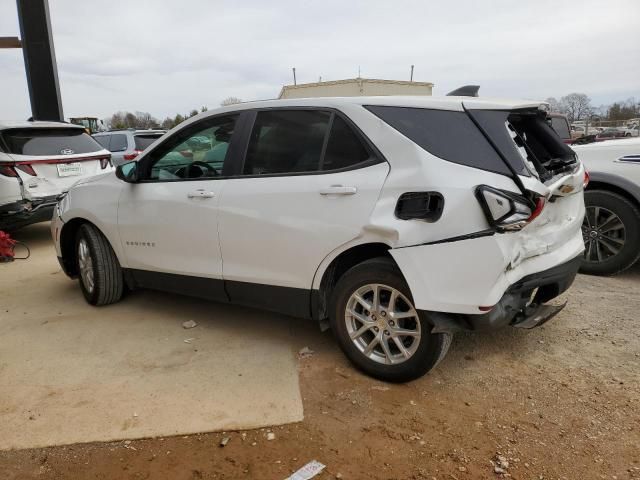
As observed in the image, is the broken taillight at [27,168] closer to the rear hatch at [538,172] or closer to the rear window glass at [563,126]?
the rear hatch at [538,172]

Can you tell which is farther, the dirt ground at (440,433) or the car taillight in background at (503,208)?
the car taillight in background at (503,208)

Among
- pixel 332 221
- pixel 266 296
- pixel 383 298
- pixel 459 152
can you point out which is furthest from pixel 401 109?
pixel 266 296

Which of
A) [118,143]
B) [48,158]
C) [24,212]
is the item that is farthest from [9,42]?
[24,212]

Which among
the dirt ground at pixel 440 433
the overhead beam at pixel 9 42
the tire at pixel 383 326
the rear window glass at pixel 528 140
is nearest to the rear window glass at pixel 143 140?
the overhead beam at pixel 9 42

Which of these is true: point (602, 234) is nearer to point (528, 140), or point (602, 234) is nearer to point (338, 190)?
point (528, 140)

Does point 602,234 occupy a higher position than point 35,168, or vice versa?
point 35,168

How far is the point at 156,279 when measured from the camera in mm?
4004

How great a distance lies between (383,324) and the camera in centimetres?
292

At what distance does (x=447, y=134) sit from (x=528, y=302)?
1.11 m

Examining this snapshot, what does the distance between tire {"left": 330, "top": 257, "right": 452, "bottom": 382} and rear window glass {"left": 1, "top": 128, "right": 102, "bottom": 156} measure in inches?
208

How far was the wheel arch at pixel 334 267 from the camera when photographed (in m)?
2.94

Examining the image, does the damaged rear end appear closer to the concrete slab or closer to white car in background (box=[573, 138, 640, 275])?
the concrete slab

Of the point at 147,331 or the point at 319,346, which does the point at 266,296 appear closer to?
the point at 319,346

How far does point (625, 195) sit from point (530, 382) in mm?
2605
